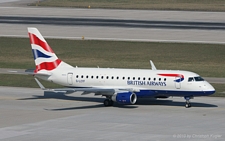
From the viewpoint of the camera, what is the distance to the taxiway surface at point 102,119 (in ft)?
142

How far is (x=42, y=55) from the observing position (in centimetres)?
6062

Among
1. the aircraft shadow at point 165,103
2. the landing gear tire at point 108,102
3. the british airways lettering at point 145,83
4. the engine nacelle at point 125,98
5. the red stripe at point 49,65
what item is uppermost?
the red stripe at point 49,65

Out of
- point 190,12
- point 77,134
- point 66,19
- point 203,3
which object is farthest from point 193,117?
point 203,3

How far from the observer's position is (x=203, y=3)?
143m

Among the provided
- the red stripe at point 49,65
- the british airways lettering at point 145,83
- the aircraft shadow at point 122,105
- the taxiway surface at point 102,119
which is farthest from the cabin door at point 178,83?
the red stripe at point 49,65

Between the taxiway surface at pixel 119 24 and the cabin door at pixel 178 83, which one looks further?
the taxiway surface at pixel 119 24

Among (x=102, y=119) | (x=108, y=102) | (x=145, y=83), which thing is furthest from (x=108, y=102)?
(x=102, y=119)

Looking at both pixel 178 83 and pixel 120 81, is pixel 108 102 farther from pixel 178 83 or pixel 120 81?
pixel 178 83

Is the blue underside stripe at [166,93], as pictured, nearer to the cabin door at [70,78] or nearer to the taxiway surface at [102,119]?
the taxiway surface at [102,119]

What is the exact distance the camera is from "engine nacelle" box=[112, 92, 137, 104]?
53969mm

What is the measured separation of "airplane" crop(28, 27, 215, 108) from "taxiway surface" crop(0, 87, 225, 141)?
50.5 inches

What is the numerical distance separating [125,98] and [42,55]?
11.0 metres

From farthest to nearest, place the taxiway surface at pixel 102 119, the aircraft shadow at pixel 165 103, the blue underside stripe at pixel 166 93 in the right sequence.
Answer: the aircraft shadow at pixel 165 103, the blue underside stripe at pixel 166 93, the taxiway surface at pixel 102 119

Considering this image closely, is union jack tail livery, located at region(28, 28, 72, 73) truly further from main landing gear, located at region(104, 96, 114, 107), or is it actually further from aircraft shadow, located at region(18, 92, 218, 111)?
main landing gear, located at region(104, 96, 114, 107)
